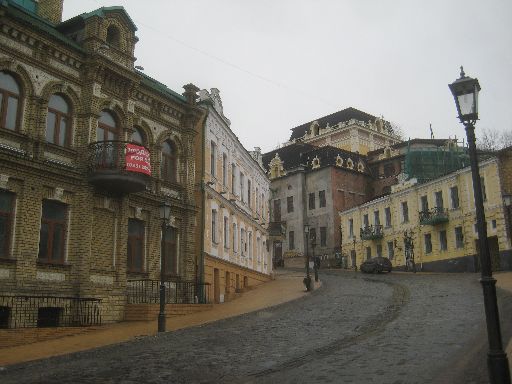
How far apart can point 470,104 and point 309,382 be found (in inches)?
214

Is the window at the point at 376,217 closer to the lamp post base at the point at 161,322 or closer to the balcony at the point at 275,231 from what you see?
the balcony at the point at 275,231

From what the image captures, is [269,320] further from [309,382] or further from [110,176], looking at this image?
[309,382]

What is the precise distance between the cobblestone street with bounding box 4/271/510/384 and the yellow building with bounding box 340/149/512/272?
19173 mm

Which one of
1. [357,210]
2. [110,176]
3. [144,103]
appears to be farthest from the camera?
[357,210]

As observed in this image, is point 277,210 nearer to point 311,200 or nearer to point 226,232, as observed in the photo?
point 311,200

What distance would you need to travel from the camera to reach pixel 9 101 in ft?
61.0

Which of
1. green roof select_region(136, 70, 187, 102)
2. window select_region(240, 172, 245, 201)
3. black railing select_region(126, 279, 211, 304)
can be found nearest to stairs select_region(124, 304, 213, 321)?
black railing select_region(126, 279, 211, 304)

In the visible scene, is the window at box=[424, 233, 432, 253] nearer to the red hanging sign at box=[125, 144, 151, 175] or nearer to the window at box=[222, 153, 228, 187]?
the window at box=[222, 153, 228, 187]

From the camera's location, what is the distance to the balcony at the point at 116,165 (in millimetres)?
20406

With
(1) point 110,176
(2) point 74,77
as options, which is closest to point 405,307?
(1) point 110,176

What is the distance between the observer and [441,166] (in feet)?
184

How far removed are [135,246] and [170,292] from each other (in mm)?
2656

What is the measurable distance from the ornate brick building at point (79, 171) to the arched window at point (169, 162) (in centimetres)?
9

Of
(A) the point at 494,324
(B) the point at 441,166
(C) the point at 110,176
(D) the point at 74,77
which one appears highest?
(B) the point at 441,166
